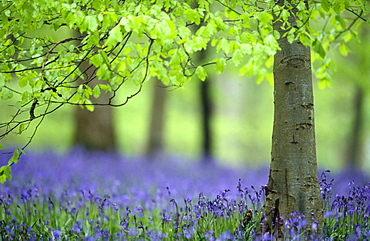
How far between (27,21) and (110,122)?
7.60 m

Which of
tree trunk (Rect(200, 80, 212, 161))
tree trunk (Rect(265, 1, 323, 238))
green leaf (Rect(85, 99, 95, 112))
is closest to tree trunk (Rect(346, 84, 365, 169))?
tree trunk (Rect(200, 80, 212, 161))

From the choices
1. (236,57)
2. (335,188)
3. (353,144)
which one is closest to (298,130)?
(236,57)

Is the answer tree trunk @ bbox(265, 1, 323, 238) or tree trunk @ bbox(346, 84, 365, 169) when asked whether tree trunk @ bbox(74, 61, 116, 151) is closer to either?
tree trunk @ bbox(265, 1, 323, 238)

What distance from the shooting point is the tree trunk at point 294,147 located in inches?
135

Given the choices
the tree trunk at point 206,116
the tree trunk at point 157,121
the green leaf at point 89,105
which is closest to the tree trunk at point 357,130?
the tree trunk at point 206,116

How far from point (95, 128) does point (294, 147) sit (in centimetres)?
746

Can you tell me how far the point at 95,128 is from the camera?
10102mm

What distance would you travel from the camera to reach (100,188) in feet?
20.3

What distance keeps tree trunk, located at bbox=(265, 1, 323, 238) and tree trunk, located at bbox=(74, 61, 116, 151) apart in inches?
279

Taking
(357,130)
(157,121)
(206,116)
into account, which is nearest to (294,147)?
(157,121)

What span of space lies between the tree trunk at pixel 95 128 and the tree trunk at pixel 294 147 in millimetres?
7090

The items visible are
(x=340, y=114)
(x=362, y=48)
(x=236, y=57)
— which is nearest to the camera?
(x=236, y=57)

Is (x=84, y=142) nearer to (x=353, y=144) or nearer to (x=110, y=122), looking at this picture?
(x=110, y=122)

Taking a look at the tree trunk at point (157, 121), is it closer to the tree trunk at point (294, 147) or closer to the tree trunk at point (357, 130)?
the tree trunk at point (357, 130)
